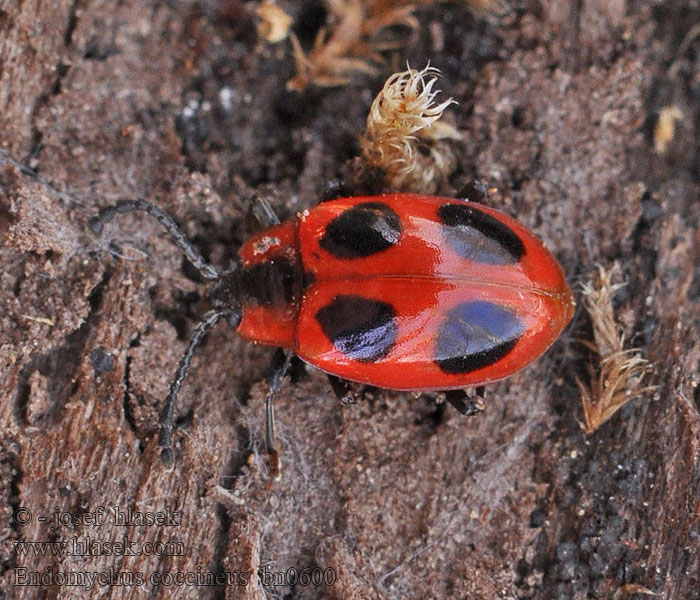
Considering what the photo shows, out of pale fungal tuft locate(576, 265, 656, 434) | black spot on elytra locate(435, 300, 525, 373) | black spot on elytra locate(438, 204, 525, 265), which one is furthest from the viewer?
pale fungal tuft locate(576, 265, 656, 434)

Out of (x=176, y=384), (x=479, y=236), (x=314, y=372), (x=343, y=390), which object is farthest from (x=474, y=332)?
(x=176, y=384)

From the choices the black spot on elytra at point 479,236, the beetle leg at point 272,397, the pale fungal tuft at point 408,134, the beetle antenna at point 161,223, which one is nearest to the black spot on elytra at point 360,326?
the beetle leg at point 272,397

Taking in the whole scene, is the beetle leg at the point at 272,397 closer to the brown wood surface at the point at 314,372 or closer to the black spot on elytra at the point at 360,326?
the brown wood surface at the point at 314,372

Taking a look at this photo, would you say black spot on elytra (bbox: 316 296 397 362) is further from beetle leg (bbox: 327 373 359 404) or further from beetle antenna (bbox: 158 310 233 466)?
beetle antenna (bbox: 158 310 233 466)

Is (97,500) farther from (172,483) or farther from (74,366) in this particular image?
(74,366)

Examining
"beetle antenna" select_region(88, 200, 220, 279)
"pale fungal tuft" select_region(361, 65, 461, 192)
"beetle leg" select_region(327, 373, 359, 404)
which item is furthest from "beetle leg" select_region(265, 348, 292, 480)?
"pale fungal tuft" select_region(361, 65, 461, 192)

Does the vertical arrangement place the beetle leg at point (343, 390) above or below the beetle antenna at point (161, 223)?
below
